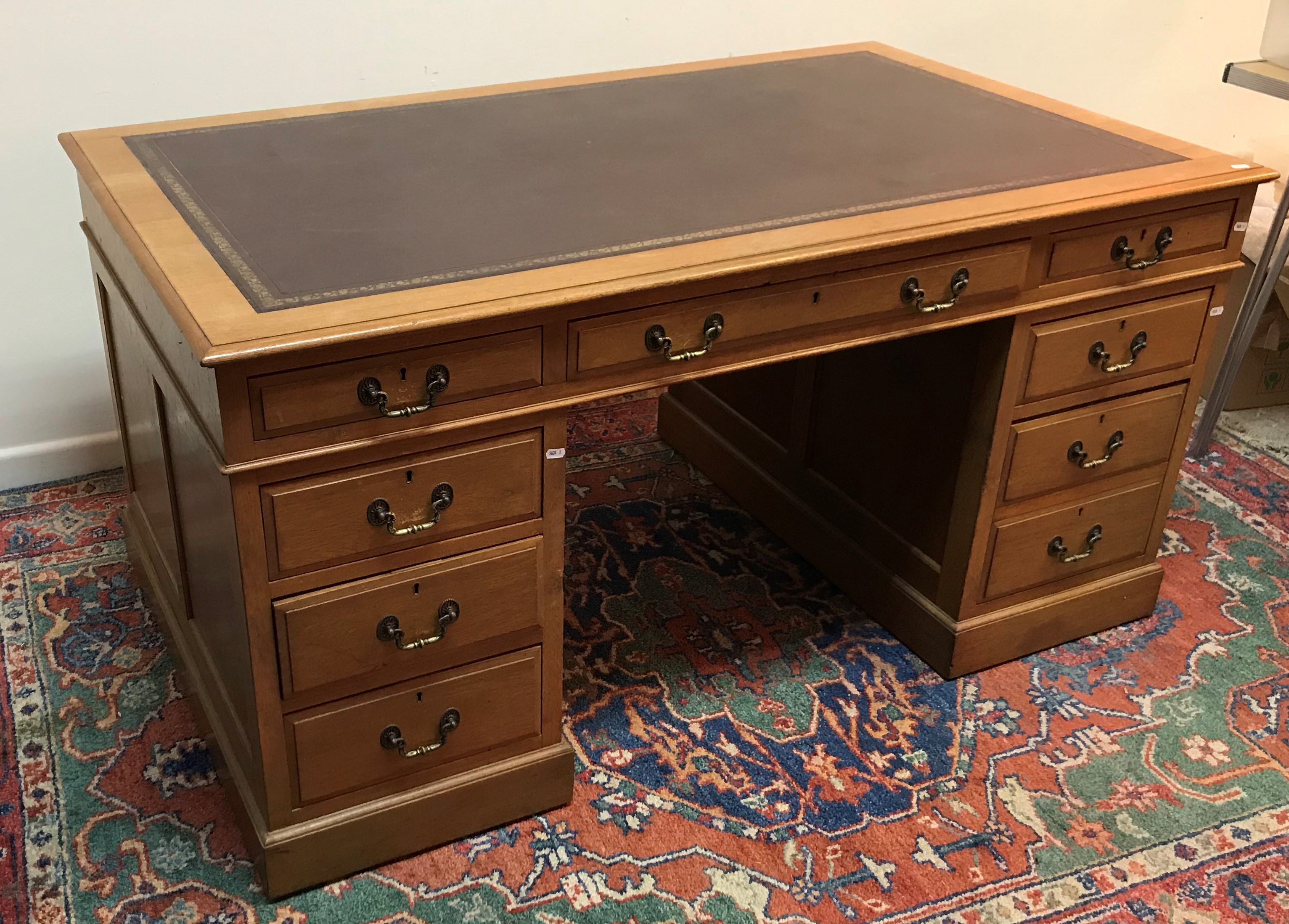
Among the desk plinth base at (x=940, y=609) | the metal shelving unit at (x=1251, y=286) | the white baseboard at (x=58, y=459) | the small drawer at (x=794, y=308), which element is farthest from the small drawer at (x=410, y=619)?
the metal shelving unit at (x=1251, y=286)

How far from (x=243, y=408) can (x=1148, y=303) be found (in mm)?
1664

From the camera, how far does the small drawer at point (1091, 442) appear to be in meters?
2.46

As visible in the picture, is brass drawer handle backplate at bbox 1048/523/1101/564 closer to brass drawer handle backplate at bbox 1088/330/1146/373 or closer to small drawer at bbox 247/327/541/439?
brass drawer handle backplate at bbox 1088/330/1146/373

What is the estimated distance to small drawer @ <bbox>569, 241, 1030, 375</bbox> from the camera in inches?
75.5

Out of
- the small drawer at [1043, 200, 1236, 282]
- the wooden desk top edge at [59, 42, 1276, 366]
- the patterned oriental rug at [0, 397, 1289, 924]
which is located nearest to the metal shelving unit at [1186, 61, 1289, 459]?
the patterned oriental rug at [0, 397, 1289, 924]

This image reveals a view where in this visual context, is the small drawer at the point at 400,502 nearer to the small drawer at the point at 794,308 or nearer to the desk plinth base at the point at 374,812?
the small drawer at the point at 794,308

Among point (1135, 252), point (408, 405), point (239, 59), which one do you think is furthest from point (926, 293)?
point (239, 59)

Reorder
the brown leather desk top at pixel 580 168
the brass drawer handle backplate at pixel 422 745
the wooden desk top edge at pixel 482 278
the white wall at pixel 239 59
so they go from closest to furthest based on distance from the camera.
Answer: the wooden desk top edge at pixel 482 278, the brown leather desk top at pixel 580 168, the brass drawer handle backplate at pixel 422 745, the white wall at pixel 239 59

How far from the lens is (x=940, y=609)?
2.64 m

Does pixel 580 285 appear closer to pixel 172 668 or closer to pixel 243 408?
pixel 243 408

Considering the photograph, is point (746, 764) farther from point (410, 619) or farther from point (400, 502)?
point (400, 502)

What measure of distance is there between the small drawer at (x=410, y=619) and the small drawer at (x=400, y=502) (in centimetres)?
5

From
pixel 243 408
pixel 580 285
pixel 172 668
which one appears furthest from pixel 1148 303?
pixel 172 668

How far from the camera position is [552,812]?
2281mm
